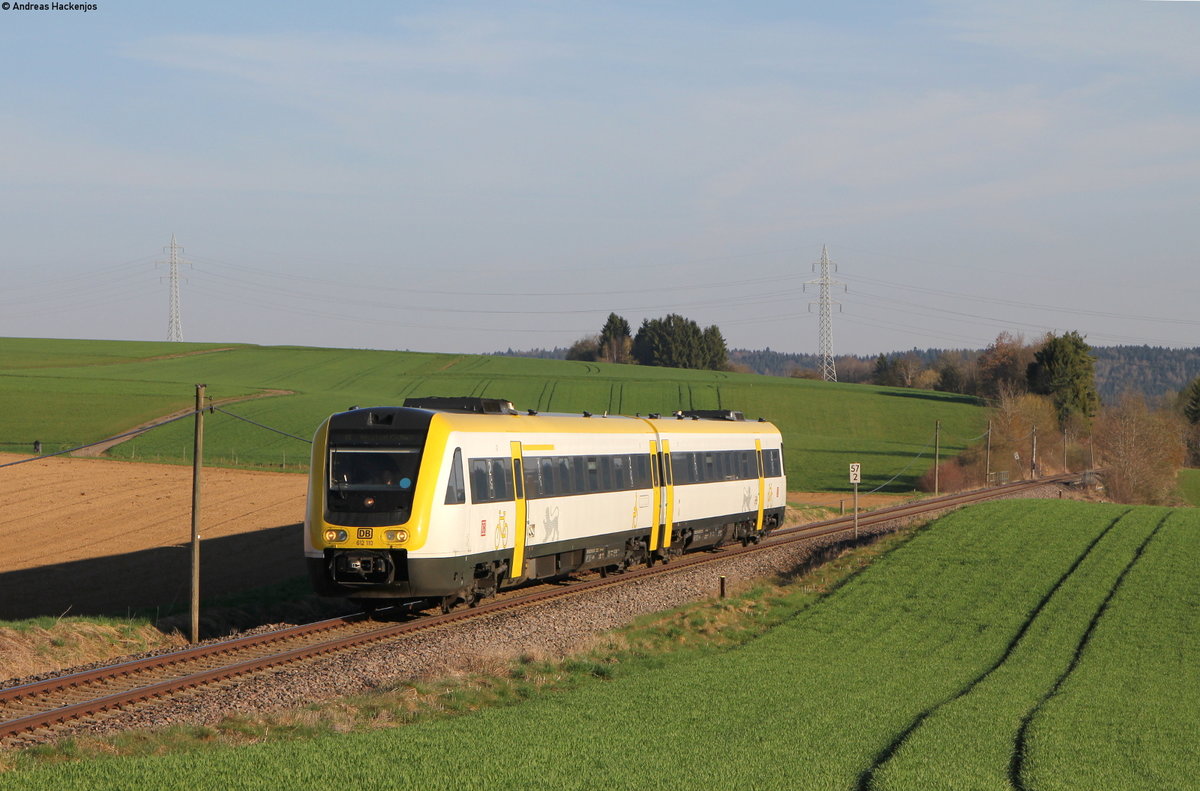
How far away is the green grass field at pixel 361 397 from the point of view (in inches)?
2557

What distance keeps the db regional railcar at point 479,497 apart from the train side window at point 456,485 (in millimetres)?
28

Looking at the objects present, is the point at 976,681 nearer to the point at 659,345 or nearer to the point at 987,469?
the point at 987,469

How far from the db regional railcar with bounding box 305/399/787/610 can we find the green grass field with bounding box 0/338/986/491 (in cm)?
3300

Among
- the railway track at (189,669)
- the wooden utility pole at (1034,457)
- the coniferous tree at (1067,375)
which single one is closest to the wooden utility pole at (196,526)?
the railway track at (189,669)

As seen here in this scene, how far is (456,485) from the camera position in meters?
19.6

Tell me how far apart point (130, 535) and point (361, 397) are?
5091cm

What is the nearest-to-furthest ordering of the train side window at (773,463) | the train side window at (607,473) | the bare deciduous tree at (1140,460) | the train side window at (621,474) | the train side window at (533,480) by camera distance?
the train side window at (533,480) → the train side window at (607,473) → the train side window at (621,474) → the train side window at (773,463) → the bare deciduous tree at (1140,460)

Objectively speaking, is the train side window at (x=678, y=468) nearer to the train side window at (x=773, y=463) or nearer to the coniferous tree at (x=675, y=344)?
the train side window at (x=773, y=463)

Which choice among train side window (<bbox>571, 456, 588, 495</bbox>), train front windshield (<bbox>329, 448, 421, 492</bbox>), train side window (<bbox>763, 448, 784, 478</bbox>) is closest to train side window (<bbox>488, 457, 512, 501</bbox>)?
train front windshield (<bbox>329, 448, 421, 492</bbox>)

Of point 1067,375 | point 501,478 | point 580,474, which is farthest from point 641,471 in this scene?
point 1067,375

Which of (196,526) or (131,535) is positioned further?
(131,535)

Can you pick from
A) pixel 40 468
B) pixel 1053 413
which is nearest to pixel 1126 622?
pixel 40 468

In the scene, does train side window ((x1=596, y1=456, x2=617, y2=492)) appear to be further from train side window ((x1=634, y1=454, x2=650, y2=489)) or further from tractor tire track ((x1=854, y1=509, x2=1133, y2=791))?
tractor tire track ((x1=854, y1=509, x2=1133, y2=791))

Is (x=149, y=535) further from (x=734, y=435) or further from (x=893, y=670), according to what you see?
(x=893, y=670)
